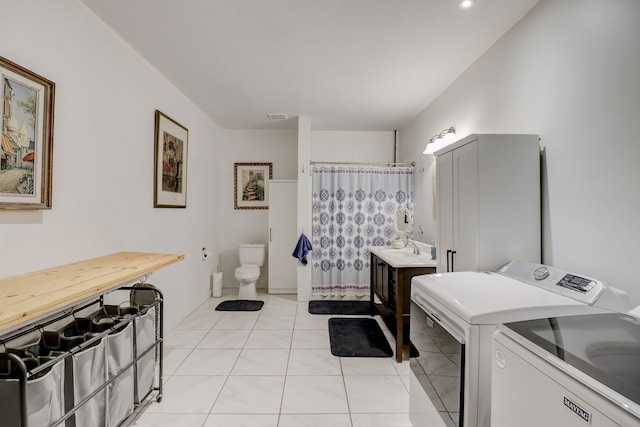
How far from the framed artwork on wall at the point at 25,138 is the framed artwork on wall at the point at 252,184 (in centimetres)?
303

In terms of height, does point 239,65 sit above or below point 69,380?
above

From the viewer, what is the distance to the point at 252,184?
459cm

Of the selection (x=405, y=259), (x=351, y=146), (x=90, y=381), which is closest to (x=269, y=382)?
(x=90, y=381)

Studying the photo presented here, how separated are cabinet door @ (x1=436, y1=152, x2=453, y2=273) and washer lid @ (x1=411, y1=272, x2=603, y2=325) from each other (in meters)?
0.49

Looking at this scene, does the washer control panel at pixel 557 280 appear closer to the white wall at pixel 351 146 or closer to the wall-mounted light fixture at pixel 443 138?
the wall-mounted light fixture at pixel 443 138

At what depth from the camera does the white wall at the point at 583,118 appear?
122cm

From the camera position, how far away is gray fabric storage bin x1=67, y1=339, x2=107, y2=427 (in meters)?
1.21

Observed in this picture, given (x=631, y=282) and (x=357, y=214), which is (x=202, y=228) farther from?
(x=631, y=282)

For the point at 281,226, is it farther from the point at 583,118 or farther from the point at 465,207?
the point at 583,118

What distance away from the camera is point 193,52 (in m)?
2.33

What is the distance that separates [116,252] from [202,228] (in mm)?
1687

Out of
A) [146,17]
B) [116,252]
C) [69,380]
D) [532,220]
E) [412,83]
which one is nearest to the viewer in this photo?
[69,380]

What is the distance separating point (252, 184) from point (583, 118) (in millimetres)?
3961

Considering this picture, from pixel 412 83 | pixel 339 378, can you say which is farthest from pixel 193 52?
pixel 339 378
